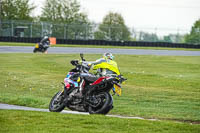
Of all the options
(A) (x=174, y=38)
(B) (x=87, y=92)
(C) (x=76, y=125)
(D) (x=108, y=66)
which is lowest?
(C) (x=76, y=125)

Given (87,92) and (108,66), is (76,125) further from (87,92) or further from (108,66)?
(108,66)

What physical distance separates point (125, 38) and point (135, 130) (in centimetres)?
4677

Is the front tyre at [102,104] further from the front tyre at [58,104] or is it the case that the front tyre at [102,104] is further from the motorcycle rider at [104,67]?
the front tyre at [58,104]

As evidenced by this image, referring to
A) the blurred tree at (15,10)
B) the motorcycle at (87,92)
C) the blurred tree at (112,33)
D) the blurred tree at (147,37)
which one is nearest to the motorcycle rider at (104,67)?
the motorcycle at (87,92)

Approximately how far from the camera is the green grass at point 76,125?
26.6ft

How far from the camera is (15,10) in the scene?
219 ft

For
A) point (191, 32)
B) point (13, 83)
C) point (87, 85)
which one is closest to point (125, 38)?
point (191, 32)

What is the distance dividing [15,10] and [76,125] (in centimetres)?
6002

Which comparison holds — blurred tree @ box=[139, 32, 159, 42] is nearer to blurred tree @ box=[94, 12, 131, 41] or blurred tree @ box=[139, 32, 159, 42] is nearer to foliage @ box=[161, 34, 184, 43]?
blurred tree @ box=[94, 12, 131, 41]

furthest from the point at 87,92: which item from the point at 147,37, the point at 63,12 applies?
the point at 63,12

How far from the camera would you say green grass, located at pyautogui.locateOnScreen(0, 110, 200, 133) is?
8094 mm

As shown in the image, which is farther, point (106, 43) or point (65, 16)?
point (65, 16)

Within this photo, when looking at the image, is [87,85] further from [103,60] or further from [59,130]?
[59,130]

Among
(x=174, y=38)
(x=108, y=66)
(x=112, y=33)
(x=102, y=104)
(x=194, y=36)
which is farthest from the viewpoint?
(x=174, y=38)
